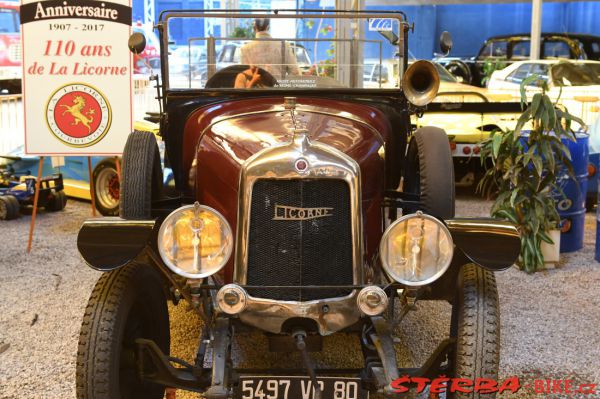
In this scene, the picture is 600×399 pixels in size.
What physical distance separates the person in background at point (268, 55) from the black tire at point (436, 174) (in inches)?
39.3

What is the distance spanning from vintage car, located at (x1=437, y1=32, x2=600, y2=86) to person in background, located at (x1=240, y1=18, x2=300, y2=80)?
1006cm

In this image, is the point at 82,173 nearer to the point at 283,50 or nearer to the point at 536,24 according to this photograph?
the point at 283,50

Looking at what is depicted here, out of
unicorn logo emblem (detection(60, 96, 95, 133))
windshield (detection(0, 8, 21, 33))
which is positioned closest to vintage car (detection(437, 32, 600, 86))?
windshield (detection(0, 8, 21, 33))

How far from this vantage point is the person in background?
4148 mm

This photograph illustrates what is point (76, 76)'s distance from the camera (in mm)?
5609

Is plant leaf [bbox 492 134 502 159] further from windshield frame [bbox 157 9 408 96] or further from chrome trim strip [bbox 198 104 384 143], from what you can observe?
chrome trim strip [bbox 198 104 384 143]

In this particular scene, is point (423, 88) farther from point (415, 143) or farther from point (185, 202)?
point (185, 202)

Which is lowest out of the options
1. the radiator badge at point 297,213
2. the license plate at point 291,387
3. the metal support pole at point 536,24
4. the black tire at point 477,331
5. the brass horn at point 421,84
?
the license plate at point 291,387

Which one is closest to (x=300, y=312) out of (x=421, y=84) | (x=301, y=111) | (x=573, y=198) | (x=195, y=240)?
(x=195, y=240)

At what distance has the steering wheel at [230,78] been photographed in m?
4.07

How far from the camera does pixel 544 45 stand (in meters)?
14.5

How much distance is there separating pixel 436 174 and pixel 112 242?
1.31m

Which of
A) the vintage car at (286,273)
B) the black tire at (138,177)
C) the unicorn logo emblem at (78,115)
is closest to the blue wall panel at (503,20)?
the unicorn logo emblem at (78,115)

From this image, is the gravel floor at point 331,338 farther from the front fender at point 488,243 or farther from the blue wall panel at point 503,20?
the blue wall panel at point 503,20
